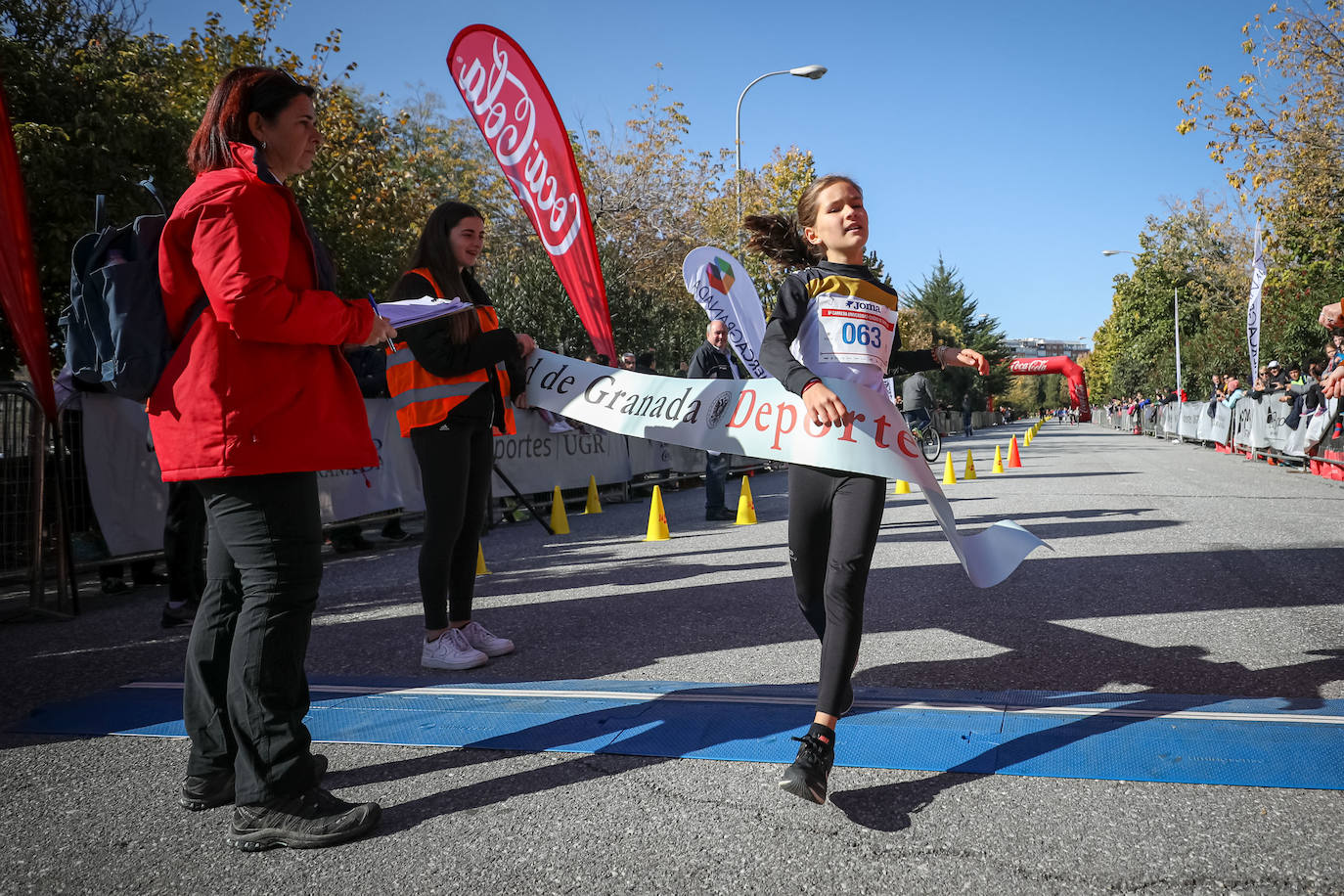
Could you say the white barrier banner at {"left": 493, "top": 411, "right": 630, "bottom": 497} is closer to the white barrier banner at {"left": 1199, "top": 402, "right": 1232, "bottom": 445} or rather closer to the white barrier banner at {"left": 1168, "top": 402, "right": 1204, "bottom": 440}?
the white barrier banner at {"left": 1199, "top": 402, "right": 1232, "bottom": 445}

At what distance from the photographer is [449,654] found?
14.2 ft

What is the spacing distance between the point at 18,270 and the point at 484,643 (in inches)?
157

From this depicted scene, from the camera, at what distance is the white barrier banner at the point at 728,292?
768 centimetres

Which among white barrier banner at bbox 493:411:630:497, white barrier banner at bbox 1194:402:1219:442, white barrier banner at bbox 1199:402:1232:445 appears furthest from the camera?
white barrier banner at bbox 1194:402:1219:442

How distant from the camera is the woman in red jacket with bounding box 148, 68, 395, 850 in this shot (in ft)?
8.30

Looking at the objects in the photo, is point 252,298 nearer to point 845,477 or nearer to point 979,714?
point 845,477

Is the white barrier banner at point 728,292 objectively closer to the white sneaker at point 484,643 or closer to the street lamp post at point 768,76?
the white sneaker at point 484,643

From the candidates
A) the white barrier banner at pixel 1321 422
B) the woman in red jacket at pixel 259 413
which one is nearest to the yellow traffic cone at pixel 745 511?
the woman in red jacket at pixel 259 413

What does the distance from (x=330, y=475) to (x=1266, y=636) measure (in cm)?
755

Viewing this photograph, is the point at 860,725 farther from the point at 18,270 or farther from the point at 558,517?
the point at 558,517

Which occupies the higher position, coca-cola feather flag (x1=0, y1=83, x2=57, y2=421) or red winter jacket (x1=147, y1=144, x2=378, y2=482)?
coca-cola feather flag (x1=0, y1=83, x2=57, y2=421)

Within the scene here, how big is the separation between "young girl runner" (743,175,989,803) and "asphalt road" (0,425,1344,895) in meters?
0.41

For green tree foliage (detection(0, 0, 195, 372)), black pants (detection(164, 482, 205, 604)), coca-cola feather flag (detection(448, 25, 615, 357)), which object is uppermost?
green tree foliage (detection(0, 0, 195, 372))

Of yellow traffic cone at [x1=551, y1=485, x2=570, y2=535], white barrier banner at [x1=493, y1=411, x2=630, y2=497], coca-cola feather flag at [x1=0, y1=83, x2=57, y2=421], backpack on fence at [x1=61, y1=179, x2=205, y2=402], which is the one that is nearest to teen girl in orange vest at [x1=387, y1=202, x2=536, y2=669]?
backpack on fence at [x1=61, y1=179, x2=205, y2=402]
